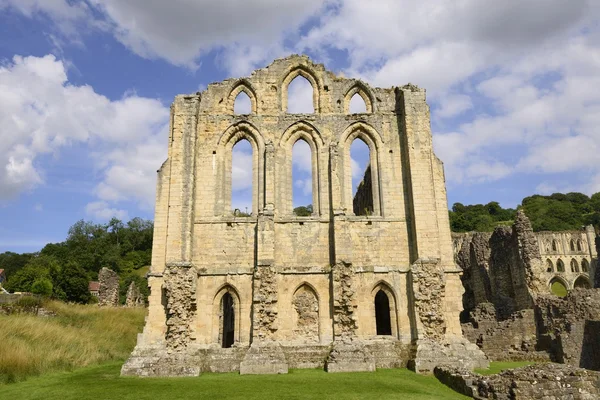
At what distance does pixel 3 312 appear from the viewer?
17188 mm

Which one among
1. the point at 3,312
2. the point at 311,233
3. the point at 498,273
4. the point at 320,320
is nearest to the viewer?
the point at 320,320

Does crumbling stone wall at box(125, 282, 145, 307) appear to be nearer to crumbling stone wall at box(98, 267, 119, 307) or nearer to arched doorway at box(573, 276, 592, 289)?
crumbling stone wall at box(98, 267, 119, 307)

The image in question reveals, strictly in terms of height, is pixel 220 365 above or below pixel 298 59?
below

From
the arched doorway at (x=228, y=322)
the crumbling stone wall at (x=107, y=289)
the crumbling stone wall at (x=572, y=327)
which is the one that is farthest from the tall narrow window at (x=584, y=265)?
the crumbling stone wall at (x=107, y=289)

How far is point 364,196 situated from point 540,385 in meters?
11.9

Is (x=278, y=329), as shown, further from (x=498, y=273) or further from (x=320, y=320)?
(x=498, y=273)

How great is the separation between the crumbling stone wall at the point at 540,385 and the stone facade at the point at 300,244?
11.2ft

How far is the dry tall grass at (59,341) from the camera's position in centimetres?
1130

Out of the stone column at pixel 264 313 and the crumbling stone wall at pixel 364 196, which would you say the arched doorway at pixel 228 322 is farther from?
the crumbling stone wall at pixel 364 196

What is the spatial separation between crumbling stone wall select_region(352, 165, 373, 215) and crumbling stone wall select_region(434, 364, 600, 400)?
367 inches

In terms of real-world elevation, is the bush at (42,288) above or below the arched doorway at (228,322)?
above

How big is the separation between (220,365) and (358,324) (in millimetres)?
4116

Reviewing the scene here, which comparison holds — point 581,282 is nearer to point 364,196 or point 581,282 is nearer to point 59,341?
point 364,196

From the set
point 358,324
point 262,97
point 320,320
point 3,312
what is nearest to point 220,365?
point 320,320
